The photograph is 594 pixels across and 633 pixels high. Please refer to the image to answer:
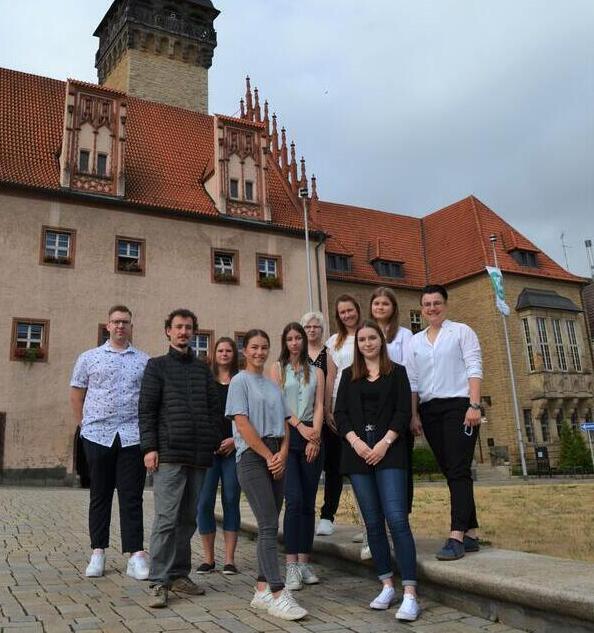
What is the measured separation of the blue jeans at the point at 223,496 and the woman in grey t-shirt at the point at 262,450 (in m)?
0.99

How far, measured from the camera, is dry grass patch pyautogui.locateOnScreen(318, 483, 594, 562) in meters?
5.70

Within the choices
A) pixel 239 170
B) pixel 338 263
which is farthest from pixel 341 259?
pixel 239 170

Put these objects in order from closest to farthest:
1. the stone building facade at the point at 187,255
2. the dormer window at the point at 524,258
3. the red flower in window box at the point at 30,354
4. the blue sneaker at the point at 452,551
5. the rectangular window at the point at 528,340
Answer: the blue sneaker at the point at 452,551, the red flower in window box at the point at 30,354, the stone building facade at the point at 187,255, the rectangular window at the point at 528,340, the dormer window at the point at 524,258

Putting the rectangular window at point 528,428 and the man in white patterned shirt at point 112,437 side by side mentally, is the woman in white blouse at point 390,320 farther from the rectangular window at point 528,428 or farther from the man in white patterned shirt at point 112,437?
the rectangular window at point 528,428

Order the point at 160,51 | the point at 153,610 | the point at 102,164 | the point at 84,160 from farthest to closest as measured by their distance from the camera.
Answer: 1. the point at 160,51
2. the point at 102,164
3. the point at 84,160
4. the point at 153,610

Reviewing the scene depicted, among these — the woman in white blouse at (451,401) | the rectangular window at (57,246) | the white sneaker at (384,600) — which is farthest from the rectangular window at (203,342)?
the white sneaker at (384,600)

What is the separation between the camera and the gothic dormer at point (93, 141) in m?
22.7

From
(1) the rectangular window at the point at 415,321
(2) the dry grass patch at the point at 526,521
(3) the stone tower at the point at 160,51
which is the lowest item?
(2) the dry grass patch at the point at 526,521

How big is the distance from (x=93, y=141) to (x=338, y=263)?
13617mm

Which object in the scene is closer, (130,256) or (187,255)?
(130,256)

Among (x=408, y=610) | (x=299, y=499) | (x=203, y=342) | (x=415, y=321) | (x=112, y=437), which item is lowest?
(x=408, y=610)

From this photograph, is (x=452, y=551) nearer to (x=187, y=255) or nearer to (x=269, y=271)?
(x=187, y=255)

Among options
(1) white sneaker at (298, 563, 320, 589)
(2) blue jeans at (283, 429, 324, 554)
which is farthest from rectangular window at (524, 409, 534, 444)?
(2) blue jeans at (283, 429, 324, 554)

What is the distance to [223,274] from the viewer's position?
81.3 ft
